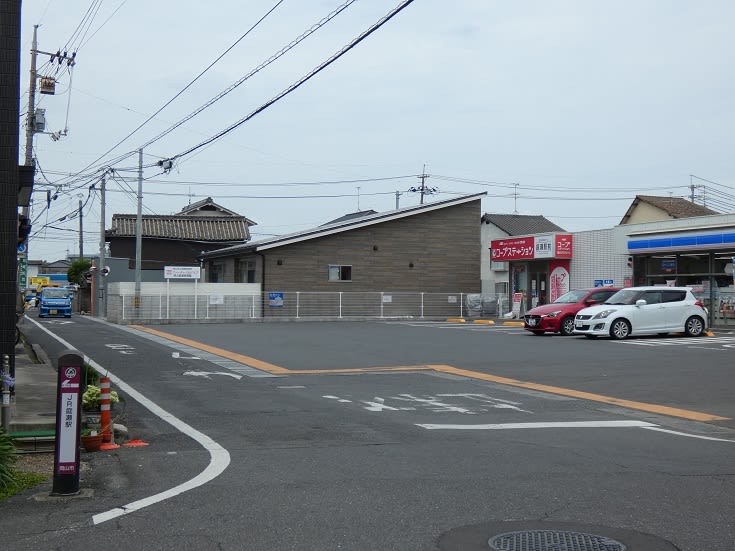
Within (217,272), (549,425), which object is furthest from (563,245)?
(549,425)

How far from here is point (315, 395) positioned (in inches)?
559

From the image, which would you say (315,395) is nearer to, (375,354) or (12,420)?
(12,420)

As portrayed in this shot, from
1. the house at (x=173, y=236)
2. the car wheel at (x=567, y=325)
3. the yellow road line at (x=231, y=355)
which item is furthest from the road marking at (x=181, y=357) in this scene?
the house at (x=173, y=236)

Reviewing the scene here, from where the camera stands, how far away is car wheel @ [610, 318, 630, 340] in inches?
1002

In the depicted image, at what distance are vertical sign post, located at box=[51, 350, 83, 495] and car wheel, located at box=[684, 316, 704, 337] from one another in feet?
75.7

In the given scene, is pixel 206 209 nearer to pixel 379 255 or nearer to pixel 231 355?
pixel 379 255

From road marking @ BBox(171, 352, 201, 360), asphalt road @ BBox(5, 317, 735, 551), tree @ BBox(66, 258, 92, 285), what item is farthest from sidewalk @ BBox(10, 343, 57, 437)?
tree @ BBox(66, 258, 92, 285)

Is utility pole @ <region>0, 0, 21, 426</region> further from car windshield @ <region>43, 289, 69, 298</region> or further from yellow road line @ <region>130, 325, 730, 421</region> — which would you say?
car windshield @ <region>43, 289, 69, 298</region>

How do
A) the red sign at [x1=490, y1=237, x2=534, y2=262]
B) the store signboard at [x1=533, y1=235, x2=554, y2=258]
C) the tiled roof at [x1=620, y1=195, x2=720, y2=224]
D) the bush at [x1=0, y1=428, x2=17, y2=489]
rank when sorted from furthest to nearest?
the tiled roof at [x1=620, y1=195, x2=720, y2=224], the red sign at [x1=490, y1=237, x2=534, y2=262], the store signboard at [x1=533, y1=235, x2=554, y2=258], the bush at [x1=0, y1=428, x2=17, y2=489]

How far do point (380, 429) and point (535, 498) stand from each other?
3995 mm

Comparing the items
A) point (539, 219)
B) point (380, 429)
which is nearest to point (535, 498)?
point (380, 429)

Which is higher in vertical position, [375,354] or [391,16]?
[391,16]

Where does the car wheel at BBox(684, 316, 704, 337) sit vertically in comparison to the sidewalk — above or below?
above

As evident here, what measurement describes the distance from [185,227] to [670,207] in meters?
35.7
